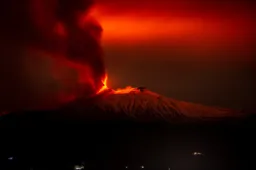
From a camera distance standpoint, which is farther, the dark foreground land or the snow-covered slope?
the snow-covered slope

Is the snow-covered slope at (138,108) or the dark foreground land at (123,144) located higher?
the snow-covered slope at (138,108)

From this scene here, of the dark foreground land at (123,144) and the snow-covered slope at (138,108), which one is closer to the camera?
the dark foreground land at (123,144)

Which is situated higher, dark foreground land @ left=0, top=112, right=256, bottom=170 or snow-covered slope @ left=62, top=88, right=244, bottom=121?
snow-covered slope @ left=62, top=88, right=244, bottom=121

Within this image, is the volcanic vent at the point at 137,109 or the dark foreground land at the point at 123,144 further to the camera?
the volcanic vent at the point at 137,109

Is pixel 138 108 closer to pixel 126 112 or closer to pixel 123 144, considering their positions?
pixel 126 112

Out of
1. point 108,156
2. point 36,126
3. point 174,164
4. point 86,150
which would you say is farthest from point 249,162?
point 36,126
